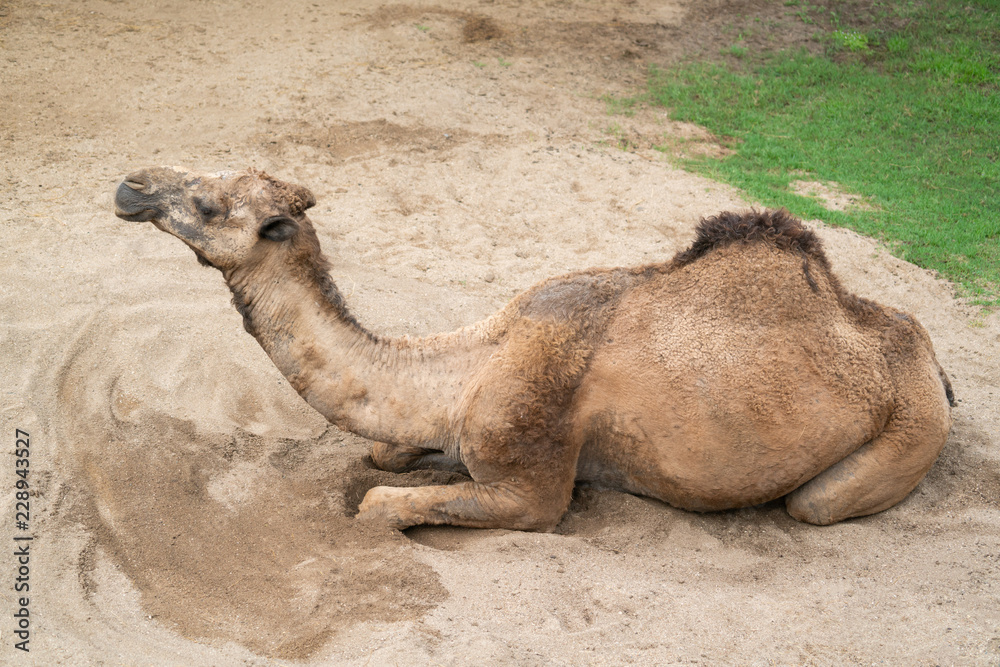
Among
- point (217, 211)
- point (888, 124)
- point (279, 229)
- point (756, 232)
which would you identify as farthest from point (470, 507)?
point (888, 124)

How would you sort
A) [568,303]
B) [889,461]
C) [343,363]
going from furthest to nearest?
[889,461], [568,303], [343,363]

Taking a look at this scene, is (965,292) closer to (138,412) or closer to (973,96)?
(973,96)

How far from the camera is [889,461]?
481 cm

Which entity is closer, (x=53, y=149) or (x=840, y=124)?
(x=53, y=149)

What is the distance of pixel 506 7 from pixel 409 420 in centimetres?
944

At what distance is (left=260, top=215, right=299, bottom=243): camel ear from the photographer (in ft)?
14.2

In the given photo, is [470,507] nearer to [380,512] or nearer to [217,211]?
[380,512]

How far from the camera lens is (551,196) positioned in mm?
8633

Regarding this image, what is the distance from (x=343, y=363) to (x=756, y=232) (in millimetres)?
2372

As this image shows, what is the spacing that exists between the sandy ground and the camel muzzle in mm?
1566

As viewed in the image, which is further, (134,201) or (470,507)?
(470,507)

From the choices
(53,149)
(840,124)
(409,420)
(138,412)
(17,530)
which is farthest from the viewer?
(840,124)

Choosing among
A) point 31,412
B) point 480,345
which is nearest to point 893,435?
point 480,345

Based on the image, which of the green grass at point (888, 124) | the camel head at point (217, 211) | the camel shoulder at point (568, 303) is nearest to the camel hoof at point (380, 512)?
the camel shoulder at point (568, 303)
